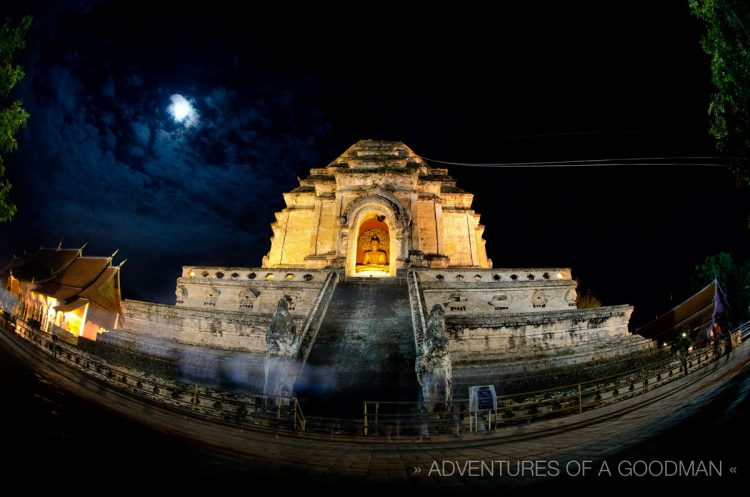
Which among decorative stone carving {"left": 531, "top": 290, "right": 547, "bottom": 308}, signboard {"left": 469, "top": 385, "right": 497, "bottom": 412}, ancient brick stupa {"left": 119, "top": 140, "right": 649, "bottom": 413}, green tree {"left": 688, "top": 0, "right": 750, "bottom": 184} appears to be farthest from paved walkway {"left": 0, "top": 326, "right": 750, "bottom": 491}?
decorative stone carving {"left": 531, "top": 290, "right": 547, "bottom": 308}

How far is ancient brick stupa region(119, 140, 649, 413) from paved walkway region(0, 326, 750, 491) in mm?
2251

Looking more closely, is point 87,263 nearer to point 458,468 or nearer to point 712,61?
point 458,468

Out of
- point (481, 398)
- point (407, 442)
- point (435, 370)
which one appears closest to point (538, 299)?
point (435, 370)

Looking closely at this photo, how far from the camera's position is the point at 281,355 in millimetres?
9523

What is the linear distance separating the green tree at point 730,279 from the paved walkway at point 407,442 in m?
24.1

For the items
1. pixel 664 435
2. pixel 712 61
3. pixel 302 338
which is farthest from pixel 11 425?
pixel 712 61

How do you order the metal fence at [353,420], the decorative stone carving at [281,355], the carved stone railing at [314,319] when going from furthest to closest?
the carved stone railing at [314,319] < the decorative stone carving at [281,355] < the metal fence at [353,420]

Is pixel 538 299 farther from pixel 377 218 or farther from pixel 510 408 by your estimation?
pixel 377 218

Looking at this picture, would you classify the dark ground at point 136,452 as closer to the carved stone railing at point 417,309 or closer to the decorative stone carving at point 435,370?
the decorative stone carving at point 435,370

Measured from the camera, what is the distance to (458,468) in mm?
4844

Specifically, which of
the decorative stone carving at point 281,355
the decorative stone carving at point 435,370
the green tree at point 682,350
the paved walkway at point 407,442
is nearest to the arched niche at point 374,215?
the decorative stone carving at point 281,355

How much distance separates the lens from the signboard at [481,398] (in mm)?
7520

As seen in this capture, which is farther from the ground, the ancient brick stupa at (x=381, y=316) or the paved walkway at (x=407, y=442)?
the ancient brick stupa at (x=381, y=316)

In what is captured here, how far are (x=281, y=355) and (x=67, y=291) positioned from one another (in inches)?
956
